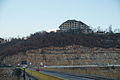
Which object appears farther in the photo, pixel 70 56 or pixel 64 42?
pixel 64 42

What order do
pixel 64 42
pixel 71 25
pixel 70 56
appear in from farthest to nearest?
1. pixel 71 25
2. pixel 64 42
3. pixel 70 56

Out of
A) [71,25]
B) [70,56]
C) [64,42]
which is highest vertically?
[71,25]

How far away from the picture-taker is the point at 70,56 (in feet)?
308

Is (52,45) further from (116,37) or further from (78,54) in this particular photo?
(116,37)

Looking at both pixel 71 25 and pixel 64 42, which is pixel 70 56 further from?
pixel 71 25

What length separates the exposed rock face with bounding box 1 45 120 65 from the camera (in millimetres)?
89750

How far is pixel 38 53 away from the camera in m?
95.0

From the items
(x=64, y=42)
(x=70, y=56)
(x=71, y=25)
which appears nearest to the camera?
(x=70, y=56)

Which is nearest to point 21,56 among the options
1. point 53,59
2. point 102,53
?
point 53,59

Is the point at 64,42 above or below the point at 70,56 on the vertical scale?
above

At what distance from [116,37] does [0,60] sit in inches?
2646


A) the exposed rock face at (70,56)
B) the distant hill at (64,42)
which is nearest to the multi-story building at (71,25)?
the distant hill at (64,42)

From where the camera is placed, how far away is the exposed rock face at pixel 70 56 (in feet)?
294

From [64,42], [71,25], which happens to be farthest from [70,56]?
[71,25]
